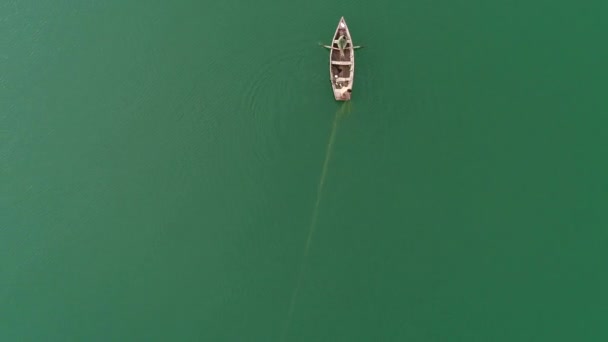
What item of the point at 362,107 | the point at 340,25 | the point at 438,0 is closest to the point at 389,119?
the point at 362,107

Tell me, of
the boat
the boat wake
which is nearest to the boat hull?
the boat

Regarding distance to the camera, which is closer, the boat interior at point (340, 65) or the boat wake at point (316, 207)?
the boat wake at point (316, 207)

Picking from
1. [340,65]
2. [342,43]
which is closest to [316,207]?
[340,65]

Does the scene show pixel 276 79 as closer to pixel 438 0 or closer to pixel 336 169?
pixel 336 169

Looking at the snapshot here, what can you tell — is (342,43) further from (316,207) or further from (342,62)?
(316,207)

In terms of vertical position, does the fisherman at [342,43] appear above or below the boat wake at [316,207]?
above

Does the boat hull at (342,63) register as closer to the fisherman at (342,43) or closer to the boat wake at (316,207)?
the fisherman at (342,43)

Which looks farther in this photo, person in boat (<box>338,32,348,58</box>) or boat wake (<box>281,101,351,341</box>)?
person in boat (<box>338,32,348,58</box>)

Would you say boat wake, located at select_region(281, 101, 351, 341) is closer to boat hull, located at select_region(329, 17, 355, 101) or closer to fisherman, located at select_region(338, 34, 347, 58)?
boat hull, located at select_region(329, 17, 355, 101)

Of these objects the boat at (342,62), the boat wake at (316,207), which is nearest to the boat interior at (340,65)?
the boat at (342,62)
